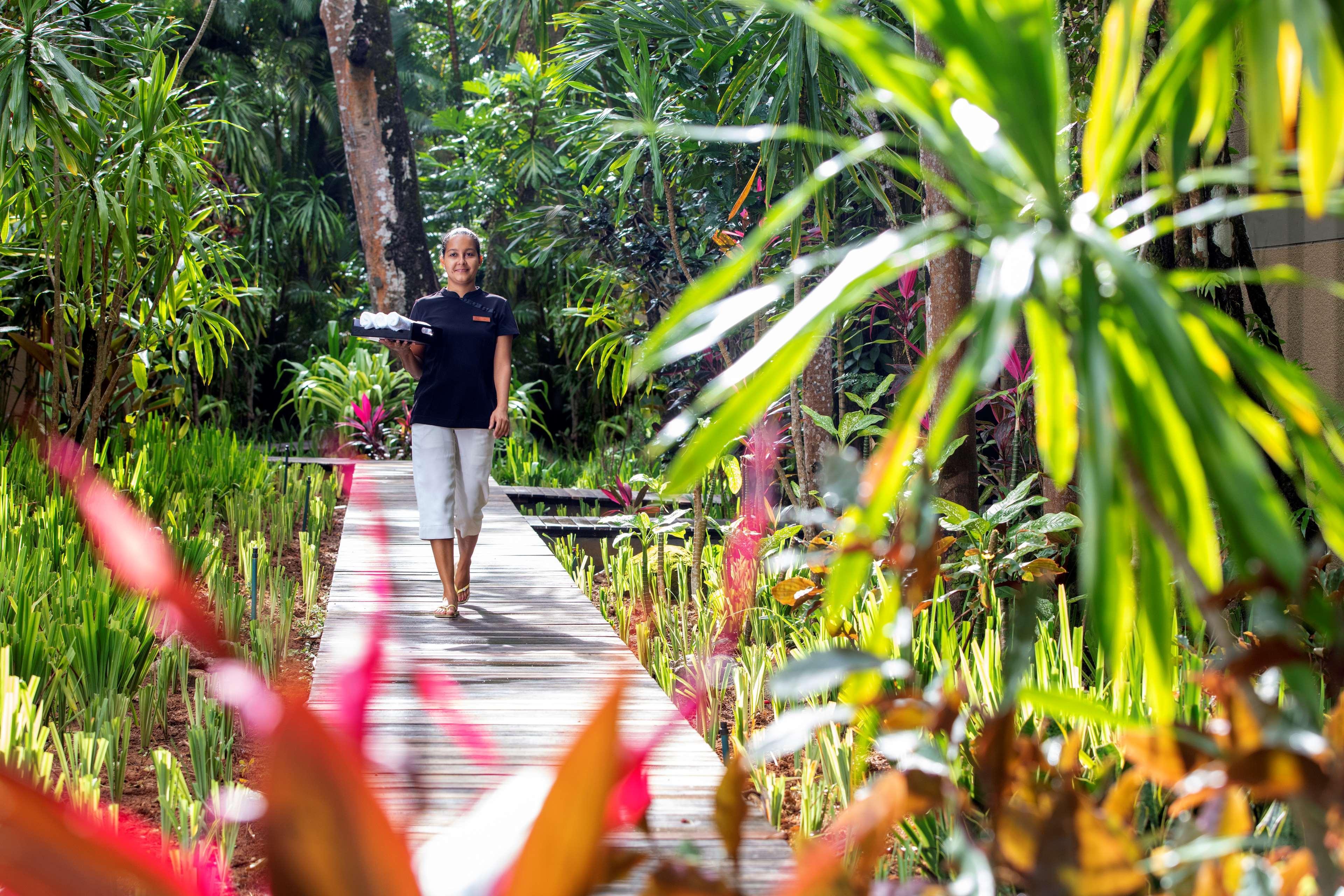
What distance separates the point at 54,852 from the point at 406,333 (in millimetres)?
3108

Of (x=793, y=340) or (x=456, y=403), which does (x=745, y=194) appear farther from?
(x=793, y=340)

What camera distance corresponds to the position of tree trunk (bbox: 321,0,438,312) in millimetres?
7555

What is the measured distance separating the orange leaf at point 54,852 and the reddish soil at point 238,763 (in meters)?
0.47

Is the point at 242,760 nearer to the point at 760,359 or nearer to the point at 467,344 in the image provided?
the point at 467,344

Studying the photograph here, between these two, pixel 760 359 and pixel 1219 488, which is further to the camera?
pixel 760 359

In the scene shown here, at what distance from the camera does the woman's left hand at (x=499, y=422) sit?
142 inches

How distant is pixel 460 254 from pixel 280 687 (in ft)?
10.7

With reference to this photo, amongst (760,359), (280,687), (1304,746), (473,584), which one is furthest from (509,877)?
(473,584)

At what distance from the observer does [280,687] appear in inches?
16.8

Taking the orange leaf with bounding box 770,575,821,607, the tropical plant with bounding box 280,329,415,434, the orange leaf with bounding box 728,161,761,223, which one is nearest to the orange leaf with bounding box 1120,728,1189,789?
the orange leaf with bounding box 770,575,821,607

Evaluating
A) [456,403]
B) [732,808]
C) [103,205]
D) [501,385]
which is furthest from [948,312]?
[103,205]

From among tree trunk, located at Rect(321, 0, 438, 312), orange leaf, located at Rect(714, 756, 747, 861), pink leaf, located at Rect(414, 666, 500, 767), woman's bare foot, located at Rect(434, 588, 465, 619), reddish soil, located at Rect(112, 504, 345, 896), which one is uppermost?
tree trunk, located at Rect(321, 0, 438, 312)

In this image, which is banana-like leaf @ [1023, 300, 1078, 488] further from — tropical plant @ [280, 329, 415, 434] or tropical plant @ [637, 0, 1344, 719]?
tropical plant @ [280, 329, 415, 434]

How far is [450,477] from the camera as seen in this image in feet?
11.8
